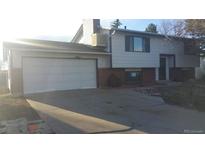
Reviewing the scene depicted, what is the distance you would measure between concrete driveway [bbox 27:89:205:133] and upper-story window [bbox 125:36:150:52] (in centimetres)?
647

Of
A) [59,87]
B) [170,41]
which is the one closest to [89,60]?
[59,87]

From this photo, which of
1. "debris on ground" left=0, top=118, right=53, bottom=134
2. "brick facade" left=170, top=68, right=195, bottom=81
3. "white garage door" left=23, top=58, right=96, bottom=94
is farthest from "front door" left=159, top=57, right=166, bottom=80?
"debris on ground" left=0, top=118, right=53, bottom=134

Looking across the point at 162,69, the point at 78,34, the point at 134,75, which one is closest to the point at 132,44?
the point at 134,75

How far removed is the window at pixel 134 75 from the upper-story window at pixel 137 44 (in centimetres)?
182

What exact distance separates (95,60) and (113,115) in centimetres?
891

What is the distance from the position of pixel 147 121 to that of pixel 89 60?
378 inches

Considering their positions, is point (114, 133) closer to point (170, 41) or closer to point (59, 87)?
point (59, 87)

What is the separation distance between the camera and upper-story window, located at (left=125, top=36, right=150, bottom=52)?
19906 millimetres

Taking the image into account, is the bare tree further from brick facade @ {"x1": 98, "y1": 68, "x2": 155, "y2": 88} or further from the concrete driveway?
the concrete driveway

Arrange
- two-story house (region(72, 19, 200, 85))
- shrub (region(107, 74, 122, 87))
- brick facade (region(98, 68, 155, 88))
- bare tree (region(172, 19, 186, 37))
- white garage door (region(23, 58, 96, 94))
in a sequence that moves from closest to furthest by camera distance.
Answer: white garage door (region(23, 58, 96, 94))
brick facade (region(98, 68, 155, 88))
shrub (region(107, 74, 122, 87))
two-story house (region(72, 19, 200, 85))
bare tree (region(172, 19, 186, 37))

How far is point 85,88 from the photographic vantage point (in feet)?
57.1

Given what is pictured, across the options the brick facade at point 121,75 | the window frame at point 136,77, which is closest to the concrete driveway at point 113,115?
the brick facade at point 121,75

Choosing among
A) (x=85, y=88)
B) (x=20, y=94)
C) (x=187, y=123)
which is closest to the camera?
(x=187, y=123)

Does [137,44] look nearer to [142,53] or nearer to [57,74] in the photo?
[142,53]
